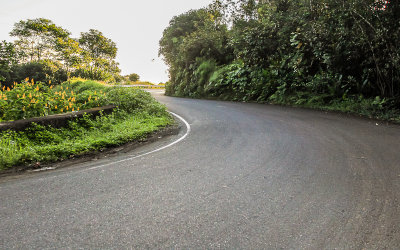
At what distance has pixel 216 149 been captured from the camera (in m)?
6.02

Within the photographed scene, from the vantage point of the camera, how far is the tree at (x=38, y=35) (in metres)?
29.9

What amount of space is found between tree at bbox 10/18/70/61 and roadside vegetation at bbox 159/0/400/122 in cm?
1927

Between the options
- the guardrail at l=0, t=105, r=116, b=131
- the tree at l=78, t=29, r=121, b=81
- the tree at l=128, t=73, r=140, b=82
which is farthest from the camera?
the tree at l=128, t=73, r=140, b=82

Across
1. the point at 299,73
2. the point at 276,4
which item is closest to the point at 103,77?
the point at 276,4

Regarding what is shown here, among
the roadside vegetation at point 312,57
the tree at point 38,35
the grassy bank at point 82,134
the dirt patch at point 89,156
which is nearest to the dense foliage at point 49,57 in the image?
the tree at point 38,35

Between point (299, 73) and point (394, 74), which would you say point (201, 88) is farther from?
point (394, 74)

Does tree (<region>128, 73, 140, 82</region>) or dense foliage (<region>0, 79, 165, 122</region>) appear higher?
tree (<region>128, 73, 140, 82</region>)

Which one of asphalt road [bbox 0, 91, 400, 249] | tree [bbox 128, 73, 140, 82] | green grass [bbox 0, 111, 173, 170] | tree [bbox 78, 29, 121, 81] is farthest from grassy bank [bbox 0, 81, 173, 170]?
tree [bbox 128, 73, 140, 82]

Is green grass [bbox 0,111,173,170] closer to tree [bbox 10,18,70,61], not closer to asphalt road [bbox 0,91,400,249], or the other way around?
asphalt road [bbox 0,91,400,249]

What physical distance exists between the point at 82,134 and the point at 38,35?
30524 millimetres

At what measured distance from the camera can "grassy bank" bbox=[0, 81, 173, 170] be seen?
5363mm

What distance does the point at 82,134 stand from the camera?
7293mm

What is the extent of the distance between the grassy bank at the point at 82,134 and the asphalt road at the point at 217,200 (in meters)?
0.91

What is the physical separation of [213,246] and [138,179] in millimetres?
2115
